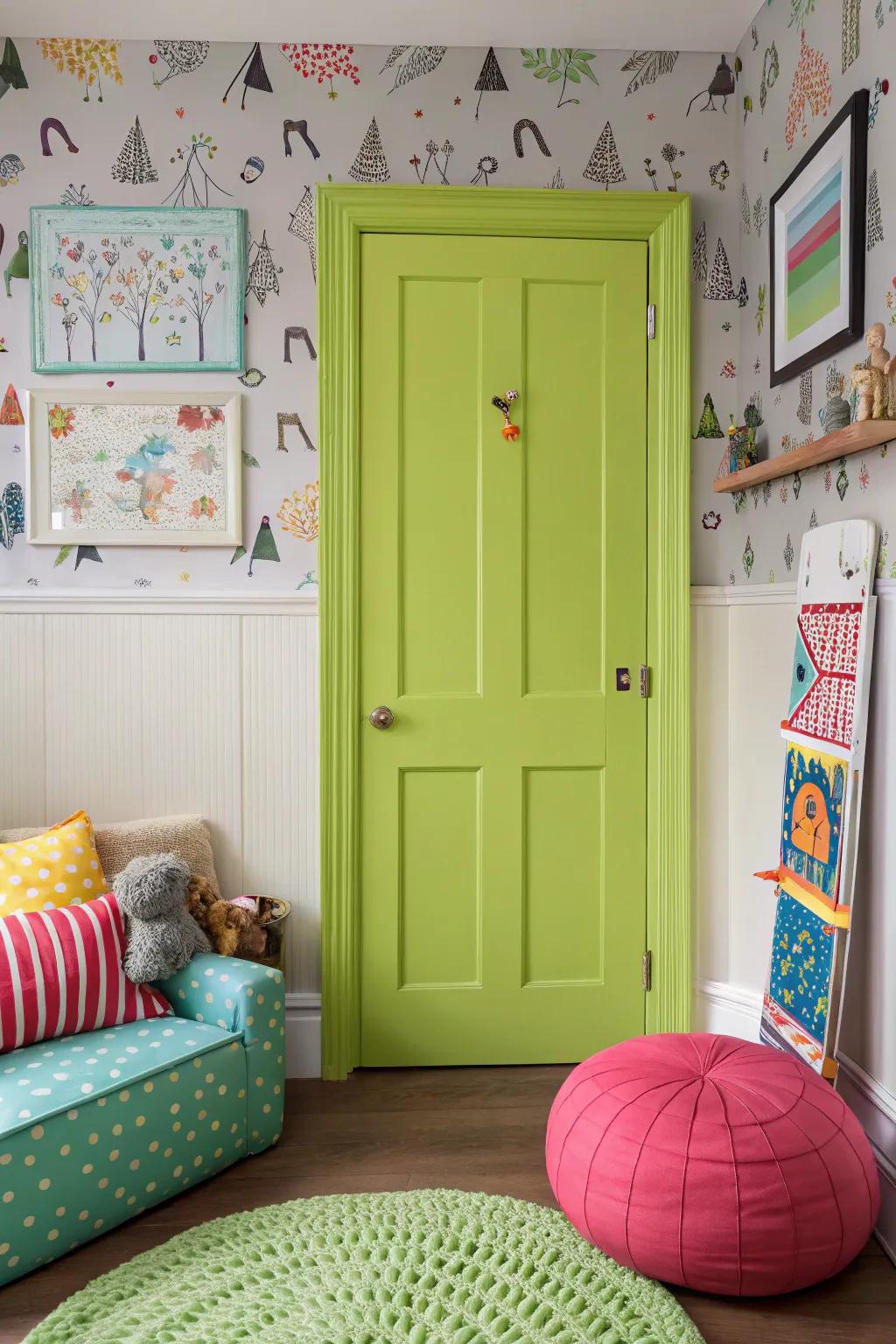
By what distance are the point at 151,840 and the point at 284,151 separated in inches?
71.9

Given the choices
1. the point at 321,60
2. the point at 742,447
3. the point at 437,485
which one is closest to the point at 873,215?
the point at 742,447

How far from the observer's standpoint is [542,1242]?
1.78m

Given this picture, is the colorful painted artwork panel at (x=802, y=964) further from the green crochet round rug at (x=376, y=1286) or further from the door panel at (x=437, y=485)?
the door panel at (x=437, y=485)

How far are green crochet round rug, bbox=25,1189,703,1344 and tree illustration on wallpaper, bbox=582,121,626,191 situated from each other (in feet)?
8.14

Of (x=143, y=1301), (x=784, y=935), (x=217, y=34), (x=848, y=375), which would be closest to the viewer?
(x=143, y=1301)

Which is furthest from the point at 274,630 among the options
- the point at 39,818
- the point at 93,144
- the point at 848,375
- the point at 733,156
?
the point at 733,156

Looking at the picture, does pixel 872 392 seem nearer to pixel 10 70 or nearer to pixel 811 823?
pixel 811 823

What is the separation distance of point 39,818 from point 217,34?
2094mm

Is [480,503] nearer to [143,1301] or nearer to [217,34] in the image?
[217,34]

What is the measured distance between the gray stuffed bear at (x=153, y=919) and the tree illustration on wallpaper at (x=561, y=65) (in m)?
2.21

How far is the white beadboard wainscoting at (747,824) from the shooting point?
1895 millimetres

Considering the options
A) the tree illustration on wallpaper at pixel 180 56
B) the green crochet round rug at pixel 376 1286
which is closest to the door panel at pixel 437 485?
the tree illustration on wallpaper at pixel 180 56

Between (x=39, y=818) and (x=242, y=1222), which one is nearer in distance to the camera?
(x=242, y=1222)

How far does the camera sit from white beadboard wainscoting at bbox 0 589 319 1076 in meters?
2.53
